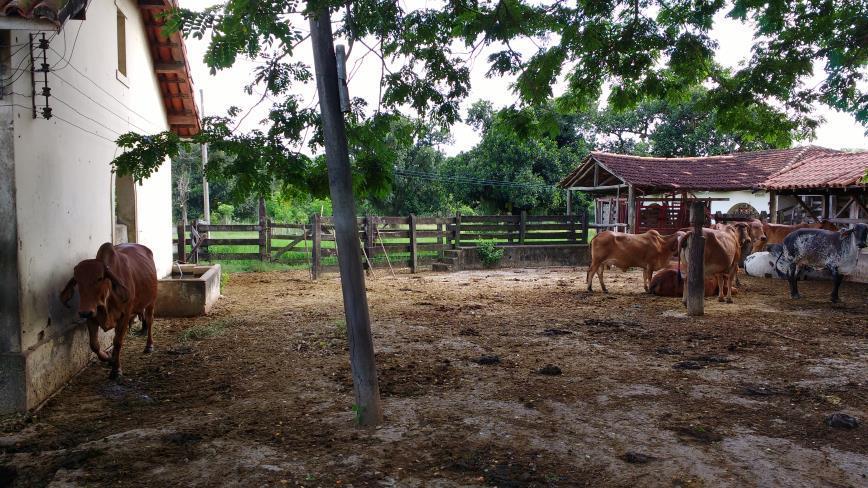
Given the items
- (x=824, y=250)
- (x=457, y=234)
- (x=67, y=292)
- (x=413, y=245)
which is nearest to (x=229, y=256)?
(x=413, y=245)

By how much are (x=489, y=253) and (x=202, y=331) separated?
1133 cm

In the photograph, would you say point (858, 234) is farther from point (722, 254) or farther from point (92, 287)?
point (92, 287)

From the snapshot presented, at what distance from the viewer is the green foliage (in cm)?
1852

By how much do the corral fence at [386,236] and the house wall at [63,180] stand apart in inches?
276

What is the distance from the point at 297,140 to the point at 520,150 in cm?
2161

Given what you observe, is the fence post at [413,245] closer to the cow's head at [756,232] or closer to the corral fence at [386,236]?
the corral fence at [386,236]

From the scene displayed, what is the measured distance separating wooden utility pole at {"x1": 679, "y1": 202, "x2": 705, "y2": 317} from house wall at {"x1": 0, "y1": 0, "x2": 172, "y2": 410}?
8.14 metres

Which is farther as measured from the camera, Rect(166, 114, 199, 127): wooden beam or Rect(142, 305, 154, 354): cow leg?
Rect(166, 114, 199, 127): wooden beam

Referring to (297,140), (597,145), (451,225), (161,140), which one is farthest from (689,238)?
(597,145)

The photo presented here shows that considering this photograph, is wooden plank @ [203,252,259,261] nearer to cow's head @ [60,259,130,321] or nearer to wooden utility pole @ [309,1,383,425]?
cow's head @ [60,259,130,321]

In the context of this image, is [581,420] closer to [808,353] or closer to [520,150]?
[808,353]

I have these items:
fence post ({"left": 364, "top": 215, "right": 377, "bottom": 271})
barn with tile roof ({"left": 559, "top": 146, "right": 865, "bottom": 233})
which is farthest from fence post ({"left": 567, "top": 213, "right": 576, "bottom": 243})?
→ fence post ({"left": 364, "top": 215, "right": 377, "bottom": 271})

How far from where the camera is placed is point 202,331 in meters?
8.25

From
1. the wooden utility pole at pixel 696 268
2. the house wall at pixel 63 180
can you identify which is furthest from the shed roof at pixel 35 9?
the wooden utility pole at pixel 696 268
